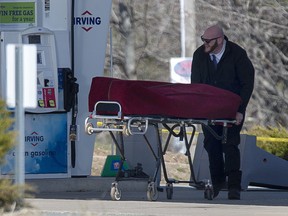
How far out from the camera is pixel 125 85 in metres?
12.7

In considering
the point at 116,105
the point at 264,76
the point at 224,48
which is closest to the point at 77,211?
the point at 116,105

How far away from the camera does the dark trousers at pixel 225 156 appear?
13.8 metres

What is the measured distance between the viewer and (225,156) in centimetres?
1401

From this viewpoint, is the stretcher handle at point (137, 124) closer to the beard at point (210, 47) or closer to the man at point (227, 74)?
the man at point (227, 74)

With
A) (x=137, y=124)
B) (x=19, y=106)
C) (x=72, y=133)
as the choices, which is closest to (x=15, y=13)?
(x=72, y=133)

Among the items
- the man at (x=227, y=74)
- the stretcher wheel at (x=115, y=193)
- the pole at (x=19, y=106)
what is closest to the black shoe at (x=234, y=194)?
the man at (x=227, y=74)

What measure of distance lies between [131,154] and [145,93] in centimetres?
293

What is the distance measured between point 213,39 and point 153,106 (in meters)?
1.46

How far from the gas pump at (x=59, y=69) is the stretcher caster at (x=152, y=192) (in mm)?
2037

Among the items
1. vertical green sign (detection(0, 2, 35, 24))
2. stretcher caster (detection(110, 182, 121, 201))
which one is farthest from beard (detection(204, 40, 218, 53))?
vertical green sign (detection(0, 2, 35, 24))

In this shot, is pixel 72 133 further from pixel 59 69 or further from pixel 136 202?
pixel 136 202

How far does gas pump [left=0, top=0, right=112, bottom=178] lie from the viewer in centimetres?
1481

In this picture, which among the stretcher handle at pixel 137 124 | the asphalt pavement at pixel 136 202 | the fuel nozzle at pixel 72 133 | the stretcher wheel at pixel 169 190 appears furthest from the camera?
the fuel nozzle at pixel 72 133

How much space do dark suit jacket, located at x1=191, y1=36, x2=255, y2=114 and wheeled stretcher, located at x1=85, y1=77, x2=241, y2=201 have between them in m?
0.61
